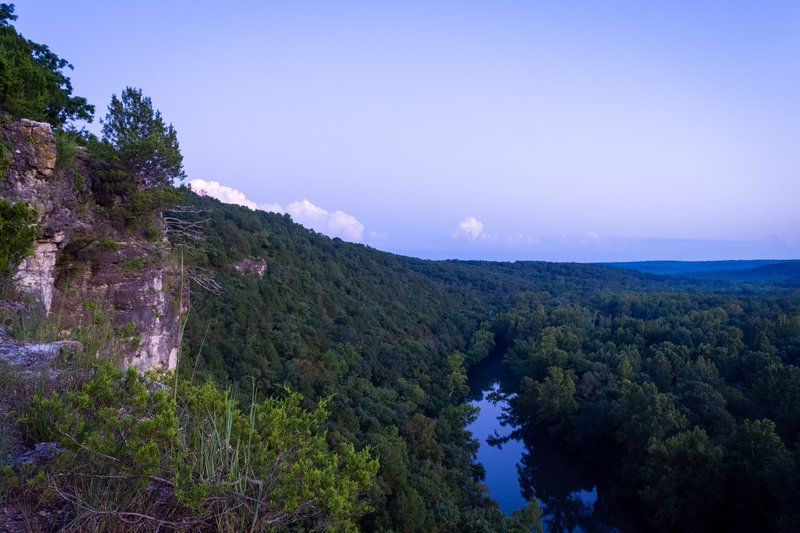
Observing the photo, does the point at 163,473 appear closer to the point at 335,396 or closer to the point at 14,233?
the point at 14,233

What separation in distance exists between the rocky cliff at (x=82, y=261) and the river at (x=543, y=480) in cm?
1958

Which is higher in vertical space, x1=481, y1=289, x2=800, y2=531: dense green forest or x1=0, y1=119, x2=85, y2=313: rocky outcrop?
x1=0, y1=119, x2=85, y2=313: rocky outcrop

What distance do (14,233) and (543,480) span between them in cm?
2673

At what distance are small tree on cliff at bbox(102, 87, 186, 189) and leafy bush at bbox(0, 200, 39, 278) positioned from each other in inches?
155

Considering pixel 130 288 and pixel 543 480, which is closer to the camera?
pixel 130 288

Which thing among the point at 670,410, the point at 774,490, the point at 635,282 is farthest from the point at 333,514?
the point at 635,282

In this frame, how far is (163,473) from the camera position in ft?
9.45

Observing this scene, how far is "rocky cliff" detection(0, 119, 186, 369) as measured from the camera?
8117mm

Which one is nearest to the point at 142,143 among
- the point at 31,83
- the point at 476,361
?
the point at 31,83

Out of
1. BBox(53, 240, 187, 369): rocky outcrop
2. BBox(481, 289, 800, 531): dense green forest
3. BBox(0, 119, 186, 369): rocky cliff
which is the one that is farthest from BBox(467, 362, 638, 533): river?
BBox(0, 119, 186, 369): rocky cliff

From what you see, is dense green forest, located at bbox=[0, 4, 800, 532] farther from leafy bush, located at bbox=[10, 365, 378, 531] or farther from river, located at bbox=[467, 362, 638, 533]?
river, located at bbox=[467, 362, 638, 533]

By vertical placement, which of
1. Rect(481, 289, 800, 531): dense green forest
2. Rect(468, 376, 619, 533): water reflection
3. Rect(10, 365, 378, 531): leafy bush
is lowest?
Rect(468, 376, 619, 533): water reflection

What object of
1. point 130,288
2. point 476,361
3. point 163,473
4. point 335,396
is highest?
point 130,288

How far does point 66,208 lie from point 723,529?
990 inches
